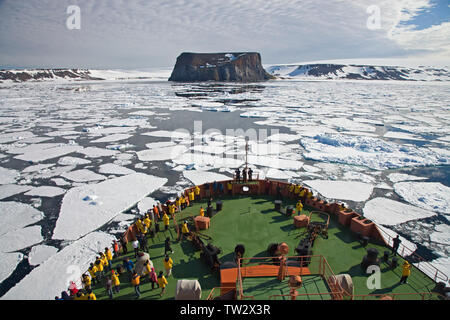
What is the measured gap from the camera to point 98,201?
45.5 feet

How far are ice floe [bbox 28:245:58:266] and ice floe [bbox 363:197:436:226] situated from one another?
1470 centimetres

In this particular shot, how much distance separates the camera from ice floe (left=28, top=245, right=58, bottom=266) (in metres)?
9.69

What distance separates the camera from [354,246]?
29.0 ft

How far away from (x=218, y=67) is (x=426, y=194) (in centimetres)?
14158

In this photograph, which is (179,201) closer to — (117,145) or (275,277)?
(275,277)

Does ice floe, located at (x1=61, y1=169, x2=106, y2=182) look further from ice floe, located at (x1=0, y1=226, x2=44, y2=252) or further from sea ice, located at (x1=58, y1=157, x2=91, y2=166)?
ice floe, located at (x1=0, y1=226, x2=44, y2=252)

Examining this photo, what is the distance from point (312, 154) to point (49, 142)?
26.3m

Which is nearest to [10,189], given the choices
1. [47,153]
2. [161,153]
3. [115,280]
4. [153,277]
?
[47,153]

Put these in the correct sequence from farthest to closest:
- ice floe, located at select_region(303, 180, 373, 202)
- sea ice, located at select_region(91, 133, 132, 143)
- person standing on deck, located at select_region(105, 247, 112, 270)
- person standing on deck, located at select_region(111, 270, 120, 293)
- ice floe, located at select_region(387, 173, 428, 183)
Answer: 1. sea ice, located at select_region(91, 133, 132, 143)
2. ice floe, located at select_region(387, 173, 428, 183)
3. ice floe, located at select_region(303, 180, 373, 202)
4. person standing on deck, located at select_region(105, 247, 112, 270)
5. person standing on deck, located at select_region(111, 270, 120, 293)

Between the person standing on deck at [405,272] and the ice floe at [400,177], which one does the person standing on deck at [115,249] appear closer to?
the person standing on deck at [405,272]

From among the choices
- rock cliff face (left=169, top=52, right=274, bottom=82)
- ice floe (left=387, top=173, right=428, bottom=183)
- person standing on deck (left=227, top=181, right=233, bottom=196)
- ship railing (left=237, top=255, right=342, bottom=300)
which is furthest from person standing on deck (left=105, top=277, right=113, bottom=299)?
rock cliff face (left=169, top=52, right=274, bottom=82)
